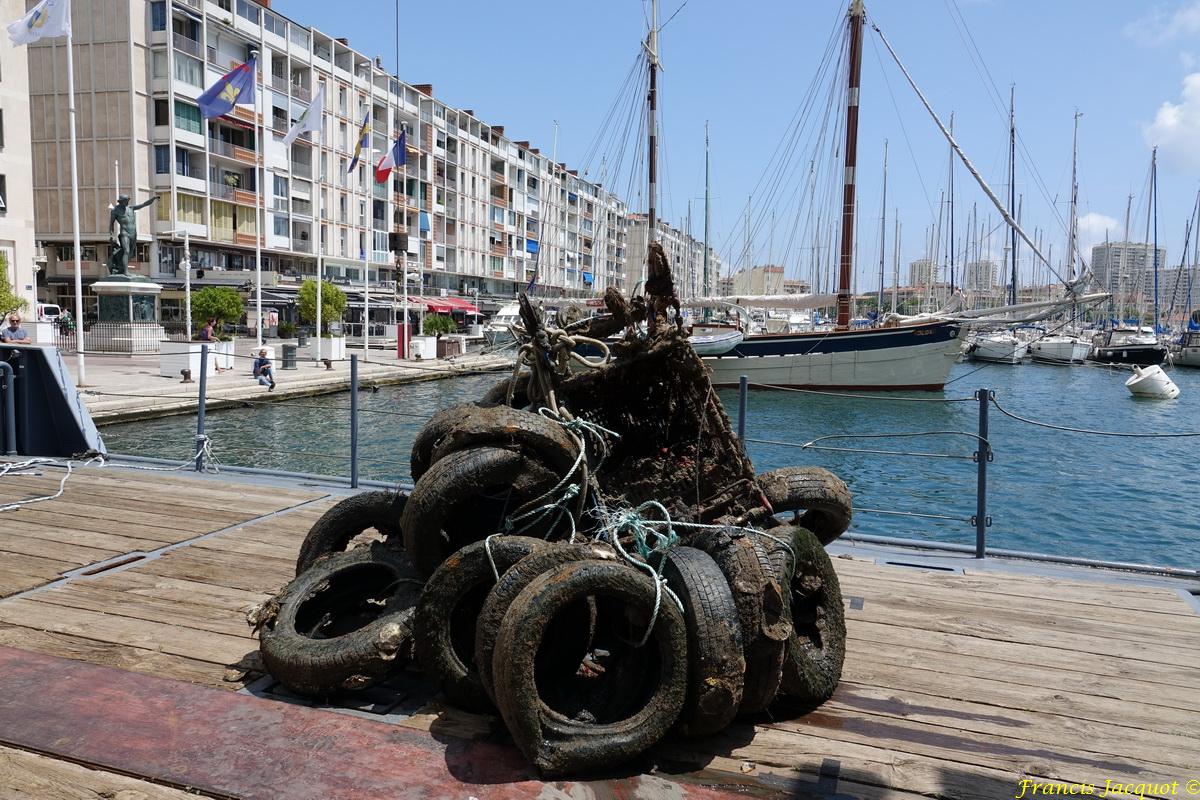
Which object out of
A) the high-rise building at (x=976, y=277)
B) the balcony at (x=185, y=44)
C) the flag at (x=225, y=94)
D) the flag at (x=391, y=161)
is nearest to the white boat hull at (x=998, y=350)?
the high-rise building at (x=976, y=277)

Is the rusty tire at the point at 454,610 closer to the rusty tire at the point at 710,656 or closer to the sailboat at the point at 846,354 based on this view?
the rusty tire at the point at 710,656

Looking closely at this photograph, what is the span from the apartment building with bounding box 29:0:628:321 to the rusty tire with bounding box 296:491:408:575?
31102 mm

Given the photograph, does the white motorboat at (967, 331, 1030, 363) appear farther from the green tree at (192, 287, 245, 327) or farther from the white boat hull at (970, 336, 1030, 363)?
the green tree at (192, 287, 245, 327)

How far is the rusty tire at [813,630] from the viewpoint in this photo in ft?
11.9

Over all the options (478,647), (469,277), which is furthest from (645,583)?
(469,277)

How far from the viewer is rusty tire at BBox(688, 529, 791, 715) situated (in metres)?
3.43

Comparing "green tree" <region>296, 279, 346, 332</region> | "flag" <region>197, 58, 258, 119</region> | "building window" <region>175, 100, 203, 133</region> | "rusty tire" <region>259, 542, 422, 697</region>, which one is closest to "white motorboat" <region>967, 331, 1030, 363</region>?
"green tree" <region>296, 279, 346, 332</region>

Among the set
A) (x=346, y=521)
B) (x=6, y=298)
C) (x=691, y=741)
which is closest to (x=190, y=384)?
(x=6, y=298)

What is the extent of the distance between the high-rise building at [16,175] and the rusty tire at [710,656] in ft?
130

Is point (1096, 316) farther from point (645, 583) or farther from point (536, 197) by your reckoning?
point (645, 583)

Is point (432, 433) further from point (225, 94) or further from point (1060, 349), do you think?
point (1060, 349)

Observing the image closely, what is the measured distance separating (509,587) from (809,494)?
2080mm

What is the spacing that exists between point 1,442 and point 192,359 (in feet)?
58.3

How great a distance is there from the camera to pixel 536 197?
92938 millimetres
